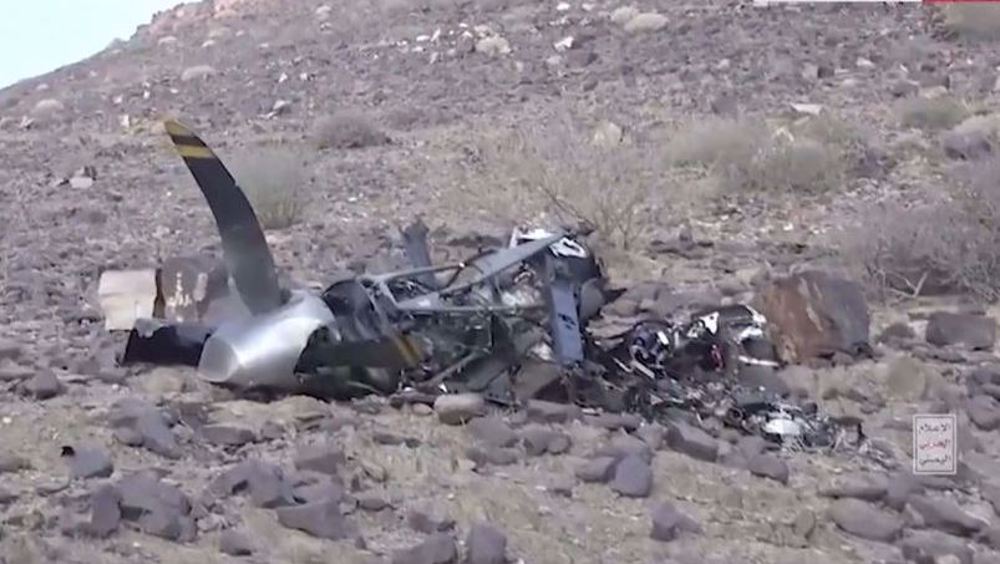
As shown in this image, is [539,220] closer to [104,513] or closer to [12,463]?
[12,463]

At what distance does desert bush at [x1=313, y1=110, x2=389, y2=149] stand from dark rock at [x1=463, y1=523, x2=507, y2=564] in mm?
14956

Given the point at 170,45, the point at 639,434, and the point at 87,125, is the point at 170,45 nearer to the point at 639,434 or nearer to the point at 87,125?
the point at 87,125

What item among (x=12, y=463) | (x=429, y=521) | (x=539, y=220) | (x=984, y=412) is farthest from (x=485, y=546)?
(x=539, y=220)

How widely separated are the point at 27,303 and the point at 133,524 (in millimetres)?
5115

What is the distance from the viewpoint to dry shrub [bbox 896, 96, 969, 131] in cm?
1881

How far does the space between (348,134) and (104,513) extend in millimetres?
15152

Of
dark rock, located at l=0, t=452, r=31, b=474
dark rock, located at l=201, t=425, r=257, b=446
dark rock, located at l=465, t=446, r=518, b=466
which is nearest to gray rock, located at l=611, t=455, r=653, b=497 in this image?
dark rock, located at l=465, t=446, r=518, b=466

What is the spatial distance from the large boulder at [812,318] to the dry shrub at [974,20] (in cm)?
1722

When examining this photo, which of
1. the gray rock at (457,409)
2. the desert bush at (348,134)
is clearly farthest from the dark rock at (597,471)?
the desert bush at (348,134)

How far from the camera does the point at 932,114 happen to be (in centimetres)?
1903

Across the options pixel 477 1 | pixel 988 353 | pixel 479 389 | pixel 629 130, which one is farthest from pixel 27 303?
pixel 477 1

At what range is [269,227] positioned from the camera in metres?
15.2

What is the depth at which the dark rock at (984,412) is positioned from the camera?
28.1 feet

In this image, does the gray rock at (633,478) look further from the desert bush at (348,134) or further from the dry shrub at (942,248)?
the desert bush at (348,134)
